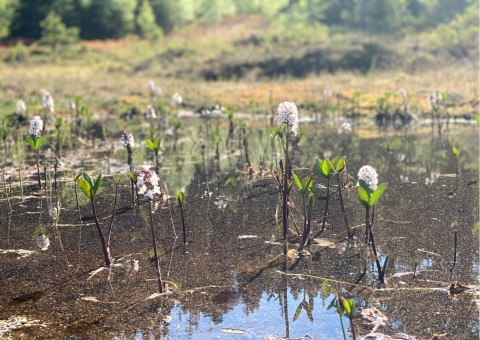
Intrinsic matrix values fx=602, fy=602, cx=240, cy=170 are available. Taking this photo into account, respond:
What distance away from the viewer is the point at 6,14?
3744 cm

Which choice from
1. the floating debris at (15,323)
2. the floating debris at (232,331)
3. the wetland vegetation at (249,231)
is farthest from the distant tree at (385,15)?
the floating debris at (15,323)

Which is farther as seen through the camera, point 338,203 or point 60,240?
point 338,203

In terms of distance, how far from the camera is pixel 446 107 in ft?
47.1

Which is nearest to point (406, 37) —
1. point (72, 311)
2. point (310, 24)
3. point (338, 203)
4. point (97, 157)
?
point (310, 24)

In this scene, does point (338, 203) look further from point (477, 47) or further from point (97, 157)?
point (477, 47)

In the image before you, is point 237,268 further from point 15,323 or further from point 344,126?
point 344,126

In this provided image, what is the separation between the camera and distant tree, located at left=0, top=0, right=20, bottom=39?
36656 mm

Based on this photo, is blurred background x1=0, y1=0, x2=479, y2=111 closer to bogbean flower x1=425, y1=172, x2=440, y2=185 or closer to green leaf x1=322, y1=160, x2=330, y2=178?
bogbean flower x1=425, y1=172, x2=440, y2=185

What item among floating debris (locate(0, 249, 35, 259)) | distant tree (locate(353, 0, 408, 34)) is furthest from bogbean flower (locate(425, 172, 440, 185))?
distant tree (locate(353, 0, 408, 34))

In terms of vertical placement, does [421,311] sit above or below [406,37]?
below

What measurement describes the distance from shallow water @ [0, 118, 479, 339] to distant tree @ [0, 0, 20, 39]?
32.5 m

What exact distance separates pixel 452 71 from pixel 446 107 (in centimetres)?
503

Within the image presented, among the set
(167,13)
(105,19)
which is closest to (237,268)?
(105,19)

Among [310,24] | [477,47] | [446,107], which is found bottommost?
[446,107]
